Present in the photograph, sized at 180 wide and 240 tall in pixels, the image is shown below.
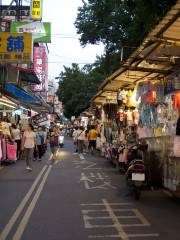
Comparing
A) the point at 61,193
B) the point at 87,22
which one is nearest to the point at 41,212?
the point at 61,193

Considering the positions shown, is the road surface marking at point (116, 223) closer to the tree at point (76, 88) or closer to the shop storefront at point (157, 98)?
the shop storefront at point (157, 98)

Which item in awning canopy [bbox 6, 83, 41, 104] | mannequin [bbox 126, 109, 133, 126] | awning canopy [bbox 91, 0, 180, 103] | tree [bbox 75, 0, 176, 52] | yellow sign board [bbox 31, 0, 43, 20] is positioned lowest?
mannequin [bbox 126, 109, 133, 126]

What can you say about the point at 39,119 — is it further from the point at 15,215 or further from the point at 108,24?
the point at 15,215

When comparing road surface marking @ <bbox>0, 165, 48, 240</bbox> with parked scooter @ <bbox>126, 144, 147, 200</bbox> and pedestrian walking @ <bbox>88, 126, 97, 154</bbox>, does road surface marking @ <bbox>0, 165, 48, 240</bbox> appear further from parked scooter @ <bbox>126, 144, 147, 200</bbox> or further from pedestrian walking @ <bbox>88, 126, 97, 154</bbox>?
pedestrian walking @ <bbox>88, 126, 97, 154</bbox>

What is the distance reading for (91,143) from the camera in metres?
32.2

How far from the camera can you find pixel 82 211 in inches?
403

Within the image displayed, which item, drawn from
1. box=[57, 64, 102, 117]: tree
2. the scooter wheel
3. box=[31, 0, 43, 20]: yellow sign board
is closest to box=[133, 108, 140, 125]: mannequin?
the scooter wheel

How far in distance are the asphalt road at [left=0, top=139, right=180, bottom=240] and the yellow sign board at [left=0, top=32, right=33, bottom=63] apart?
663cm

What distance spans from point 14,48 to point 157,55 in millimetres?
10743

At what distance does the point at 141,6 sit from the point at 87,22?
1322cm

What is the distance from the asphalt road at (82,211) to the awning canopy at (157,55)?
10.6 ft

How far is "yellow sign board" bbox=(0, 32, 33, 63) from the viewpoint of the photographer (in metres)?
21.1

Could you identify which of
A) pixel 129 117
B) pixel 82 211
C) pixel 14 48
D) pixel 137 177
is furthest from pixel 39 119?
pixel 82 211

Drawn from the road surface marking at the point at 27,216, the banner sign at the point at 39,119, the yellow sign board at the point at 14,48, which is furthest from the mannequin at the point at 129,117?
the banner sign at the point at 39,119
